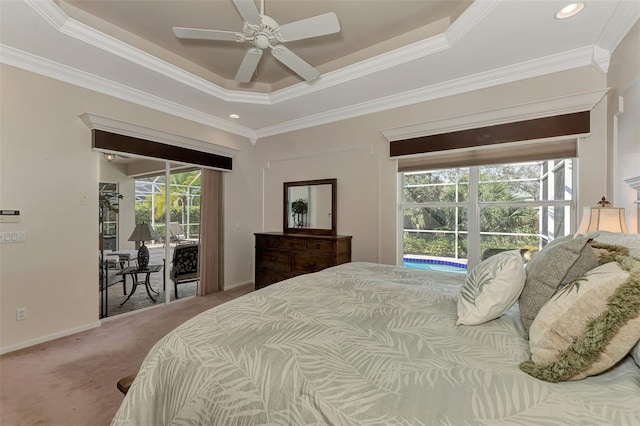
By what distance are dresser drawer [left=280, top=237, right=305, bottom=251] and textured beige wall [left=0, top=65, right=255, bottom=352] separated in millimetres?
2146

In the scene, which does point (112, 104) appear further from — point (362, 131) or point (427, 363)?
point (427, 363)

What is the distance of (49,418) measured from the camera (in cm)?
167

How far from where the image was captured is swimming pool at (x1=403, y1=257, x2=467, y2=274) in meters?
3.21

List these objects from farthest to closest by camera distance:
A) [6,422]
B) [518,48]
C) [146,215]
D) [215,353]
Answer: [146,215]
[518,48]
[6,422]
[215,353]

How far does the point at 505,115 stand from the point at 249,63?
8.17 ft

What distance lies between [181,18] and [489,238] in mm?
3765

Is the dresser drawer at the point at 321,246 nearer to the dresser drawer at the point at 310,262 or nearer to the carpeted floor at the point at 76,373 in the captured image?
the dresser drawer at the point at 310,262

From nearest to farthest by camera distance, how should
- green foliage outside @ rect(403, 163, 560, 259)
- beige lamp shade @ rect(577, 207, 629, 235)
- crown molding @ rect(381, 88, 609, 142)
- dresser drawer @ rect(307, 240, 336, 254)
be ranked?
1. beige lamp shade @ rect(577, 207, 629, 235)
2. crown molding @ rect(381, 88, 609, 142)
3. green foliage outside @ rect(403, 163, 560, 259)
4. dresser drawer @ rect(307, 240, 336, 254)

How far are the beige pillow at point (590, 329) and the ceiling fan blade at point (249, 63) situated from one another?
2.39 m

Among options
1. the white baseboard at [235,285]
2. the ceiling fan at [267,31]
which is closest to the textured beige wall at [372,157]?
the white baseboard at [235,285]

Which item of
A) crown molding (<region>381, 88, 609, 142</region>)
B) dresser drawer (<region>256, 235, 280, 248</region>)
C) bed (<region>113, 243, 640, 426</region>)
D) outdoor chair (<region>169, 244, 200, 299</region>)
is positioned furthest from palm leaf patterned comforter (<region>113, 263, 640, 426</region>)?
outdoor chair (<region>169, 244, 200, 299</region>)

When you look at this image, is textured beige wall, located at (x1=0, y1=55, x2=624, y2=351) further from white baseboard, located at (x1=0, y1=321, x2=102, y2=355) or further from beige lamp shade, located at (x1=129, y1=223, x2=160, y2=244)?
beige lamp shade, located at (x1=129, y1=223, x2=160, y2=244)

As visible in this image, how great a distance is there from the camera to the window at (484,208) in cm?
274

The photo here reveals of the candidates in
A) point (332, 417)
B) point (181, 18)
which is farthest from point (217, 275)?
point (332, 417)
